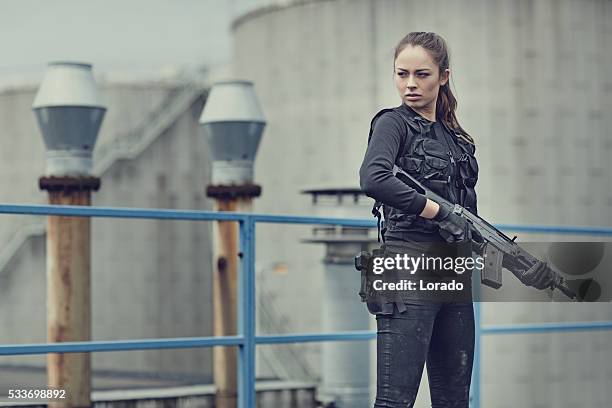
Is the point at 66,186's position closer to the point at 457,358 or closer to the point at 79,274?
the point at 79,274

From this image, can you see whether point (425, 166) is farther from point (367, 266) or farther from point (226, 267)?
point (226, 267)

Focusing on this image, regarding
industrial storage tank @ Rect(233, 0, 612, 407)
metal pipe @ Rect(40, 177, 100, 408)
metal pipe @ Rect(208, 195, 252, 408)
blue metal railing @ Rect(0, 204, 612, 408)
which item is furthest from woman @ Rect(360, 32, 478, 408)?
industrial storage tank @ Rect(233, 0, 612, 407)

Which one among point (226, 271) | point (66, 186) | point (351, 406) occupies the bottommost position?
point (351, 406)

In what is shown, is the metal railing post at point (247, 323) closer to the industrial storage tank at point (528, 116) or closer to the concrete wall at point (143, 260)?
the industrial storage tank at point (528, 116)

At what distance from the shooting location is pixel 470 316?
3539 millimetres

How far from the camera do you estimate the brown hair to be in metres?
3.40

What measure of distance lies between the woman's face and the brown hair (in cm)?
2

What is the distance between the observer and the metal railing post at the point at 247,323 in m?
4.80

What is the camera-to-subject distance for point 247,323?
4844 mm

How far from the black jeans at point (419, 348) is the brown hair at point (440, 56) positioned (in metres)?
0.62

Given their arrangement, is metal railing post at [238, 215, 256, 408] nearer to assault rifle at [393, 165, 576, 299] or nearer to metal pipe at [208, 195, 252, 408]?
assault rifle at [393, 165, 576, 299]

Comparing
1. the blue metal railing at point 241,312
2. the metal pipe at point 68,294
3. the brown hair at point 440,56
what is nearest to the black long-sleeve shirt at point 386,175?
the brown hair at point 440,56

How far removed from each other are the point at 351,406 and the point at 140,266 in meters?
9.67

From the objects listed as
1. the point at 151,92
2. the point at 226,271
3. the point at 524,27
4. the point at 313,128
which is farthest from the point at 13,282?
the point at 524,27
